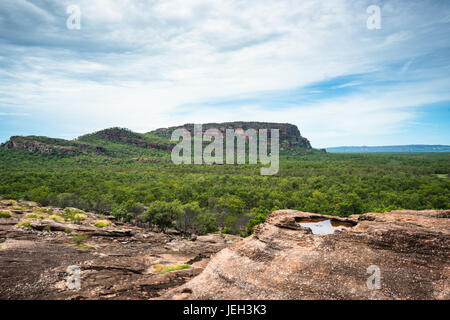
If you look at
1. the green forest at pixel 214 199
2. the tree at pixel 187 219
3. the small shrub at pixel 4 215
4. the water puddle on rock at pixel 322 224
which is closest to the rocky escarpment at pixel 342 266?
the water puddle on rock at pixel 322 224

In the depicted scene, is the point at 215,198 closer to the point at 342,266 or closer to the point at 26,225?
the point at 26,225

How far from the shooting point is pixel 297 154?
19250 cm

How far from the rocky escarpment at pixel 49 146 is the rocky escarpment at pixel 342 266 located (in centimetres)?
13449

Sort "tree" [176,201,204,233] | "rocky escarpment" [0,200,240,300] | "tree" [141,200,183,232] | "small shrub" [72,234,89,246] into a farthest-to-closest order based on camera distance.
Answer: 1. "tree" [176,201,204,233]
2. "tree" [141,200,183,232]
3. "small shrub" [72,234,89,246]
4. "rocky escarpment" [0,200,240,300]

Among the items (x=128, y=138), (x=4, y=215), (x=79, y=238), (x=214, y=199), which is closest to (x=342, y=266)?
(x=79, y=238)

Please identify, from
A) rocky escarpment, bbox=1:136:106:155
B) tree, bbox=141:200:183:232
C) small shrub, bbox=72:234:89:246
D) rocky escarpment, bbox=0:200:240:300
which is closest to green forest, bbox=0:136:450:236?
tree, bbox=141:200:183:232

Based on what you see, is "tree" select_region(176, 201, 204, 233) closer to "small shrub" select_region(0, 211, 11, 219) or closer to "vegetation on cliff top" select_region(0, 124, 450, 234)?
"vegetation on cliff top" select_region(0, 124, 450, 234)

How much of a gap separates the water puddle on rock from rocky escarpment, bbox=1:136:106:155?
133 m

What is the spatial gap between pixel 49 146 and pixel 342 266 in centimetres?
14523

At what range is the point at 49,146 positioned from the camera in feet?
392

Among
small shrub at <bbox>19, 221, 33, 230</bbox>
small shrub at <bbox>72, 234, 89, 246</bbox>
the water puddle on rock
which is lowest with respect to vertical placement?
small shrub at <bbox>72, 234, 89, 246</bbox>

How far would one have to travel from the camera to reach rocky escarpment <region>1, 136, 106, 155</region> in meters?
119

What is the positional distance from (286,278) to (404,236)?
671cm
